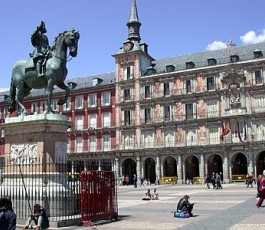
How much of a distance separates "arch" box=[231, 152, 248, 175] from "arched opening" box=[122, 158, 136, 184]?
13625 mm

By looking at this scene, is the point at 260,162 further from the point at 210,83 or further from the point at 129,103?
the point at 129,103

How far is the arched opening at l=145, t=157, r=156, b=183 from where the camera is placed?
56.6 metres

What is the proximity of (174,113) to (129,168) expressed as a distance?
10.3 m

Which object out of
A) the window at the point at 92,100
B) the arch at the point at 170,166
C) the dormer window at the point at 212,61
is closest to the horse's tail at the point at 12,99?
the dormer window at the point at 212,61

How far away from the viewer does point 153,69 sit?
5694cm

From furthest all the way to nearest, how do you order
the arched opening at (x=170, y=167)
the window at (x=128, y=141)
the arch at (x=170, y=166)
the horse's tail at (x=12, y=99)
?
the window at (x=128, y=141)
the arched opening at (x=170, y=167)
the arch at (x=170, y=166)
the horse's tail at (x=12, y=99)

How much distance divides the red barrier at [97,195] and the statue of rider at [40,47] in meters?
3.86

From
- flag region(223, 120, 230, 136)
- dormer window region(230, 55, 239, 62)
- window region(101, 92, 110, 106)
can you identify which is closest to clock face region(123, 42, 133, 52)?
window region(101, 92, 110, 106)

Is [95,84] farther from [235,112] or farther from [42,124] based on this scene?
[42,124]

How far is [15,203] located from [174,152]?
40.7 meters

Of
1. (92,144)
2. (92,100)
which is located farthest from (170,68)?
(92,144)

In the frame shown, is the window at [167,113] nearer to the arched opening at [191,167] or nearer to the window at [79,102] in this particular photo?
the arched opening at [191,167]

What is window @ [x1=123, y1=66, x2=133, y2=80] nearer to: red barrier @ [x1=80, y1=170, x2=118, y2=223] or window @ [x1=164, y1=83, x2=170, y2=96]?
window @ [x1=164, y1=83, x2=170, y2=96]

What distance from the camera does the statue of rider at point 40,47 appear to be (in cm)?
1398
